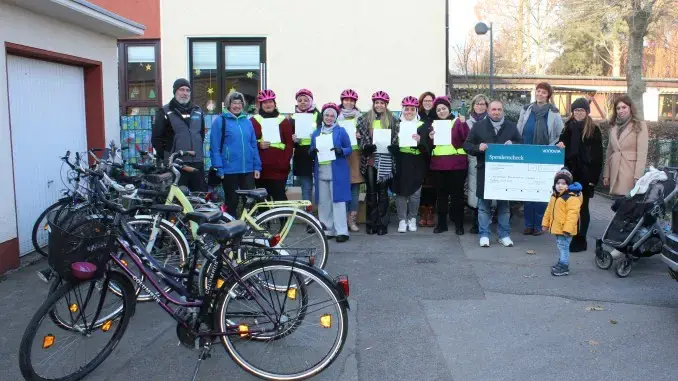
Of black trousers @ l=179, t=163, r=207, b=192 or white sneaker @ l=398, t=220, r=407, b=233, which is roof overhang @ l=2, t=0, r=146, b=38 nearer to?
black trousers @ l=179, t=163, r=207, b=192

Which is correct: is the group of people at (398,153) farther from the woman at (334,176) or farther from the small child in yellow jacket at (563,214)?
the small child in yellow jacket at (563,214)

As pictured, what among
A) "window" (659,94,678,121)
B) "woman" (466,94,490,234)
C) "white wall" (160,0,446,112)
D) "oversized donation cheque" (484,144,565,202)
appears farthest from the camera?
"window" (659,94,678,121)

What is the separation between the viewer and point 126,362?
4629 mm

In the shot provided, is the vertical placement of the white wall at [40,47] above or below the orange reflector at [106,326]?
above

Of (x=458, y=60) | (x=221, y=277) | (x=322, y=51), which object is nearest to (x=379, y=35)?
(x=322, y=51)

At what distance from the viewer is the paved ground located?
450 cm

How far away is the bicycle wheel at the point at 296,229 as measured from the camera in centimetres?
611

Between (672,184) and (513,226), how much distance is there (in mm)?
3095

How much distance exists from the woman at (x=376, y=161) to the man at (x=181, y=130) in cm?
221

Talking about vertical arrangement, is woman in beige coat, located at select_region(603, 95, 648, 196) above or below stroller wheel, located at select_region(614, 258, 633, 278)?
above

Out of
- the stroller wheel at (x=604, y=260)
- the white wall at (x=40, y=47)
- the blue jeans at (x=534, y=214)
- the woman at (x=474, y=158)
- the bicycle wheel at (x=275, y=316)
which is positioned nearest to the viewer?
the bicycle wheel at (x=275, y=316)

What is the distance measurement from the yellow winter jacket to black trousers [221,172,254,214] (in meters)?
3.54

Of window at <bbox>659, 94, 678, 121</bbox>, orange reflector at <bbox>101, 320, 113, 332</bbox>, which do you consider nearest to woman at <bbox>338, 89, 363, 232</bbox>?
orange reflector at <bbox>101, 320, 113, 332</bbox>

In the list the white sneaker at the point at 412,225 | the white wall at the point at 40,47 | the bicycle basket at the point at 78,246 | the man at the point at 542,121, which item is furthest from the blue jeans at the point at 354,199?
the bicycle basket at the point at 78,246
